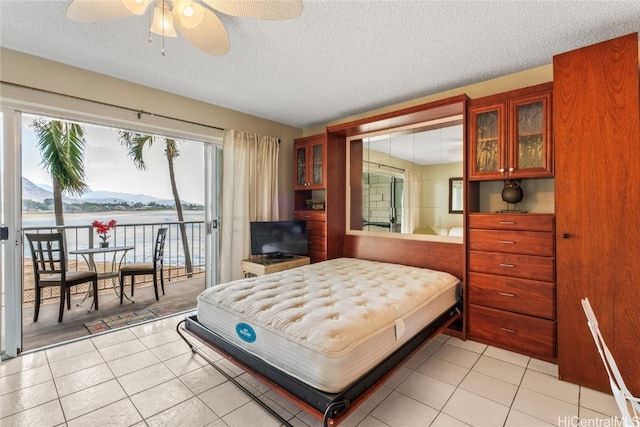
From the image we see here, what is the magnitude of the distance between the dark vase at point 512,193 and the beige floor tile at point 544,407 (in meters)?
1.53

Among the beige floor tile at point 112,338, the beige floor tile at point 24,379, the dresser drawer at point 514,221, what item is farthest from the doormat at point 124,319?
the dresser drawer at point 514,221

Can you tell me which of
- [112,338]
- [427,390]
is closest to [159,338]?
[112,338]

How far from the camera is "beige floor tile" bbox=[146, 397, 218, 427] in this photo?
172 centimetres

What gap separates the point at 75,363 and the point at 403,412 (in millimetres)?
2559

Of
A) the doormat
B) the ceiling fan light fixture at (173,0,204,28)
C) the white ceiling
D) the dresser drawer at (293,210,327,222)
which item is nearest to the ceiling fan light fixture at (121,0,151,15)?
the ceiling fan light fixture at (173,0,204,28)

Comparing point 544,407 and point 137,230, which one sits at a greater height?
point 137,230

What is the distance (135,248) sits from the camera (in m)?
4.95

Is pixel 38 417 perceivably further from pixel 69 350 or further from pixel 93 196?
pixel 93 196

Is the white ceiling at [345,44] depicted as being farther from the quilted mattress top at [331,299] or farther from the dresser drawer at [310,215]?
the quilted mattress top at [331,299]

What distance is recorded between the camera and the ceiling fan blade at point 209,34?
64.7 inches

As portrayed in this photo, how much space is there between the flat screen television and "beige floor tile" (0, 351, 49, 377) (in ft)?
6.92

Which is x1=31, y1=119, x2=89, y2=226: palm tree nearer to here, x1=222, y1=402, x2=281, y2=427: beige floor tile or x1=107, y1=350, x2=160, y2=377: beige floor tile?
x1=107, y1=350, x2=160, y2=377: beige floor tile

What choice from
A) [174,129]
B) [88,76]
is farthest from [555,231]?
[88,76]

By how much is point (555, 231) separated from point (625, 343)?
0.82m
